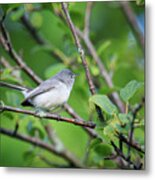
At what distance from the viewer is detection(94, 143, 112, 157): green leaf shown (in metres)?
1.99

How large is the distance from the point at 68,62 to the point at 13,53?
237 millimetres

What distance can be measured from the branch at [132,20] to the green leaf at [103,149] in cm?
48

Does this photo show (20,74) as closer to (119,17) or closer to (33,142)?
(33,142)

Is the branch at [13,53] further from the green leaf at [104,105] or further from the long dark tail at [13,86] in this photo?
the green leaf at [104,105]

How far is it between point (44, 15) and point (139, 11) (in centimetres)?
42

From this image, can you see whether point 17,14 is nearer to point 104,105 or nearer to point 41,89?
point 41,89

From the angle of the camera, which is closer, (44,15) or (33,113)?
(33,113)

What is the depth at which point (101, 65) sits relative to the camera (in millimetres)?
2275

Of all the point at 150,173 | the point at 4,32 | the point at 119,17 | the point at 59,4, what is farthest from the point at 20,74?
the point at 150,173

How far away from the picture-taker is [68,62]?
7.57 ft

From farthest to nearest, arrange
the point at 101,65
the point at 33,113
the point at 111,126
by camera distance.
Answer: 1. the point at 101,65
2. the point at 33,113
3. the point at 111,126

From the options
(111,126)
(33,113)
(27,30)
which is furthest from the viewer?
(27,30)

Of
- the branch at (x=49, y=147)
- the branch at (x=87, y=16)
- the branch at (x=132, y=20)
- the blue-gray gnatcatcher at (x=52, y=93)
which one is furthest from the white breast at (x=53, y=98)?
the branch at (x=132, y=20)

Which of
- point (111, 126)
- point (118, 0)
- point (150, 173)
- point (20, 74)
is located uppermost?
point (118, 0)
